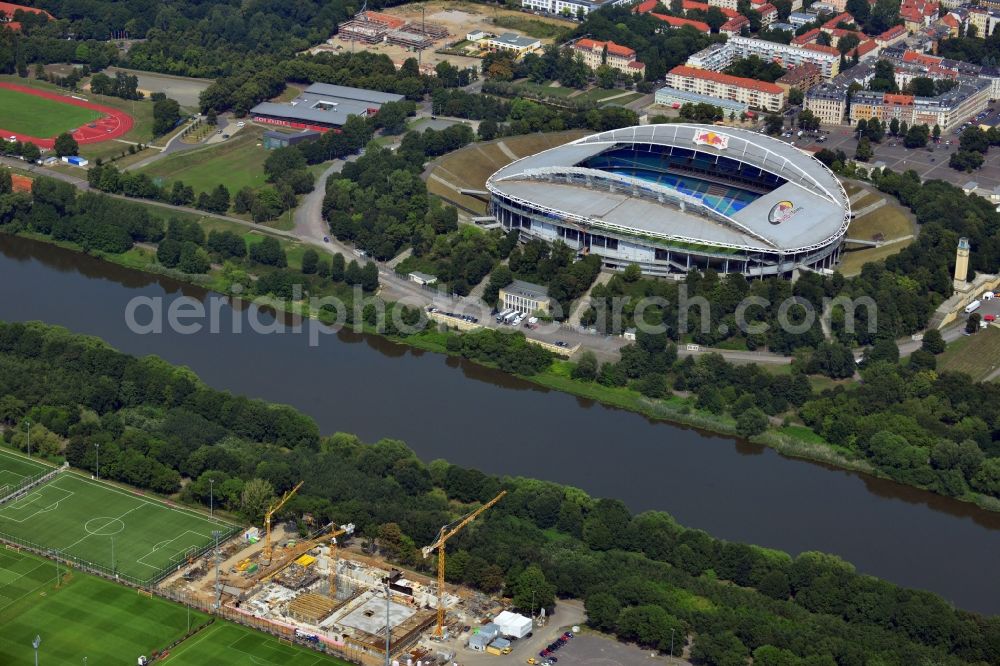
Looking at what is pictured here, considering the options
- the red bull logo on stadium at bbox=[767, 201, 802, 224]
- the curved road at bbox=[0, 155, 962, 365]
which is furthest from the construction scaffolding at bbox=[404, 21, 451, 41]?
the red bull logo on stadium at bbox=[767, 201, 802, 224]

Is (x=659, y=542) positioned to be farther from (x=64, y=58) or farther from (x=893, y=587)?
(x=64, y=58)

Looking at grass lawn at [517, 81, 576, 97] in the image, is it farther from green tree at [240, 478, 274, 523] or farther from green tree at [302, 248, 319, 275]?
green tree at [240, 478, 274, 523]

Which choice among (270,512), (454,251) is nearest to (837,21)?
(454,251)

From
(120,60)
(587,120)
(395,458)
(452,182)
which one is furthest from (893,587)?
(120,60)

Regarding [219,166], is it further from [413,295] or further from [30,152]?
[413,295]

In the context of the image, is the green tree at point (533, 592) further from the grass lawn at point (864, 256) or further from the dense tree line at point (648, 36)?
the dense tree line at point (648, 36)
